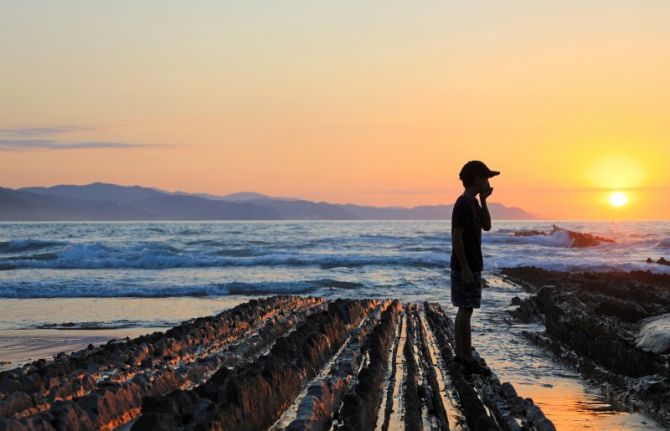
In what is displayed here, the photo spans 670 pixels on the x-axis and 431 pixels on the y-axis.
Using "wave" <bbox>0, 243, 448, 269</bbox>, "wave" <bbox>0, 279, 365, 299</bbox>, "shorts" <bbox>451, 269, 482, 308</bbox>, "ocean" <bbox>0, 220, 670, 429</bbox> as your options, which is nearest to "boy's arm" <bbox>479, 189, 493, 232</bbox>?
"shorts" <bbox>451, 269, 482, 308</bbox>

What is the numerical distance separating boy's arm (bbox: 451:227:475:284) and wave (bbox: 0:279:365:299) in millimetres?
14204

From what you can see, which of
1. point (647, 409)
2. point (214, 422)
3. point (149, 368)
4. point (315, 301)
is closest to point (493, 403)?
point (647, 409)

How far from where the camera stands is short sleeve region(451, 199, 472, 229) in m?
7.12

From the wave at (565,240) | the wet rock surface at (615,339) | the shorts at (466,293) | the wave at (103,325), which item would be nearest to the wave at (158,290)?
the wave at (103,325)

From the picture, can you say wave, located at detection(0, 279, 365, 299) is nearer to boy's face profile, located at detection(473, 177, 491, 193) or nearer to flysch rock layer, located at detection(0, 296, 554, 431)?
flysch rock layer, located at detection(0, 296, 554, 431)

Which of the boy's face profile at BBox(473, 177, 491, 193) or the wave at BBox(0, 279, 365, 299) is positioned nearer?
the boy's face profile at BBox(473, 177, 491, 193)

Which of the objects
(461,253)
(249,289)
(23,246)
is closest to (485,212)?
(461,253)

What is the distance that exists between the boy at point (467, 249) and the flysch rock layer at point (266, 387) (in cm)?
33

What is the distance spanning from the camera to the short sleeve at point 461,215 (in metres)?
7.12

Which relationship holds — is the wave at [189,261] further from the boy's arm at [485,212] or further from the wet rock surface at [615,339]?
the boy's arm at [485,212]

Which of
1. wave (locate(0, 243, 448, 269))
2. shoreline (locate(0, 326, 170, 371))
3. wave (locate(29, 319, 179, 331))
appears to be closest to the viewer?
shoreline (locate(0, 326, 170, 371))

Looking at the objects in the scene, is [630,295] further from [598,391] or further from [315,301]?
[598,391]

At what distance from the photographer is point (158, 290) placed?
70.2ft

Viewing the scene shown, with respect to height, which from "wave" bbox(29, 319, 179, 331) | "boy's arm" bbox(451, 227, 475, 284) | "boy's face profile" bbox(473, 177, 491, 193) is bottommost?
"wave" bbox(29, 319, 179, 331)
